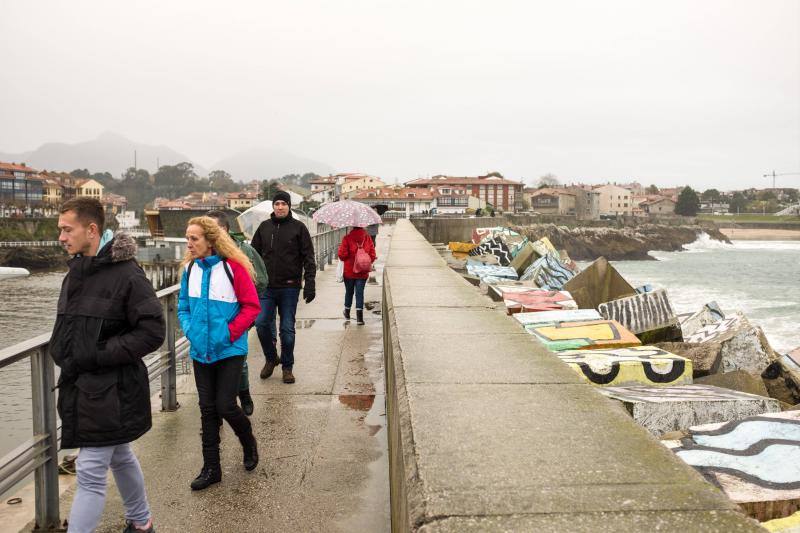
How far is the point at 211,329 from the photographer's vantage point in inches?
149

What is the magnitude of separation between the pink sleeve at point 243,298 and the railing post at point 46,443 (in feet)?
3.18

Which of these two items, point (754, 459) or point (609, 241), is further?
point (609, 241)

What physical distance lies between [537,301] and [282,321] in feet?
12.1

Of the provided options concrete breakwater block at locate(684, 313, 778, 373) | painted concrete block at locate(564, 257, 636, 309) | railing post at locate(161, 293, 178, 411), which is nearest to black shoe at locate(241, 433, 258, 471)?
railing post at locate(161, 293, 178, 411)

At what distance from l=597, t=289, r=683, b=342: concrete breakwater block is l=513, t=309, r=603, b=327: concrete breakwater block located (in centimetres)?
217

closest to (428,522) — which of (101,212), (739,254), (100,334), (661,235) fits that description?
(100,334)

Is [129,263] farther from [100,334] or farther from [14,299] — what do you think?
[14,299]

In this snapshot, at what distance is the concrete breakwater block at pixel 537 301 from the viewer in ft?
26.6

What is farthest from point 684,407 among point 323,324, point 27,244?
point 27,244

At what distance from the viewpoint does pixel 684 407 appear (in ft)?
13.0

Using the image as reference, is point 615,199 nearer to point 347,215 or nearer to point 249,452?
point 347,215

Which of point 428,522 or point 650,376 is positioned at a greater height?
point 428,522

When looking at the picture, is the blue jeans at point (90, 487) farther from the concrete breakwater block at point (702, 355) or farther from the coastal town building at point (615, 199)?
the coastal town building at point (615, 199)

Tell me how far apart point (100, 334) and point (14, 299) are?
182 feet
